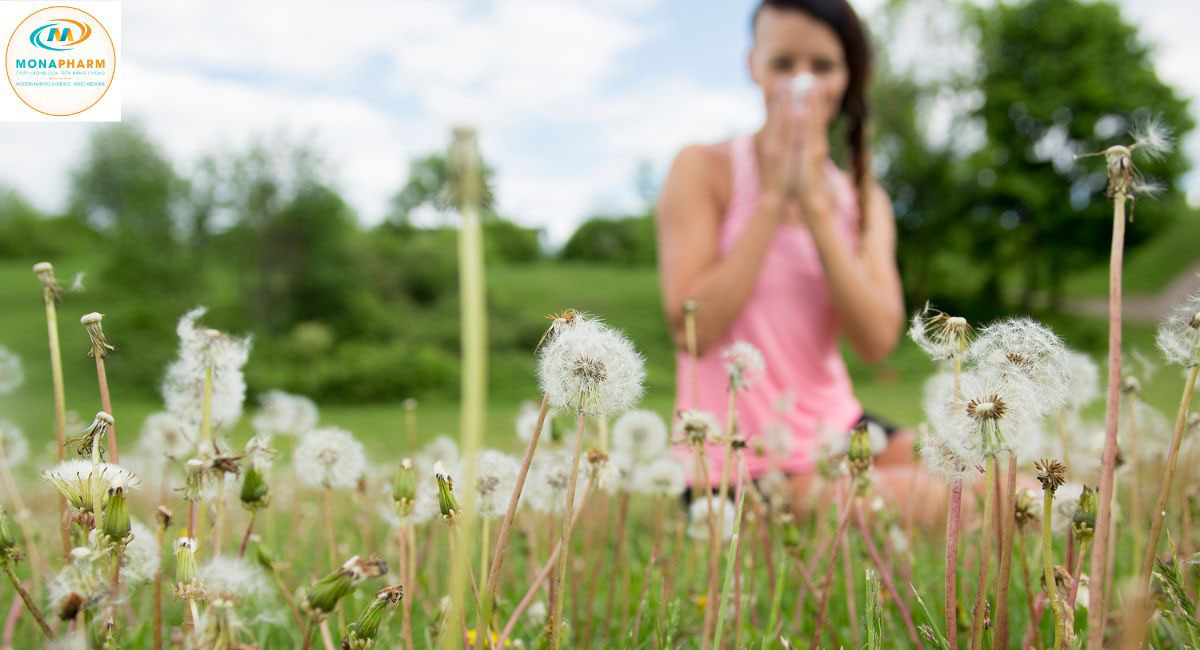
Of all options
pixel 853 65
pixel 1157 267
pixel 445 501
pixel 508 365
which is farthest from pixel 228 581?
pixel 1157 267

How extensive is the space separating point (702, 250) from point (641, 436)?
1.71 m

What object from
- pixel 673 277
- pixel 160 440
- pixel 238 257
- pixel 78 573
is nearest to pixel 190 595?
pixel 78 573

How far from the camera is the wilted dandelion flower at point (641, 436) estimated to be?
1.64 m

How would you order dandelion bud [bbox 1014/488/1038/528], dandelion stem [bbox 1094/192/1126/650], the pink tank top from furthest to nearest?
1. the pink tank top
2. dandelion bud [bbox 1014/488/1038/528]
3. dandelion stem [bbox 1094/192/1126/650]

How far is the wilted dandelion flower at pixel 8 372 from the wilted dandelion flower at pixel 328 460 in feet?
1.46

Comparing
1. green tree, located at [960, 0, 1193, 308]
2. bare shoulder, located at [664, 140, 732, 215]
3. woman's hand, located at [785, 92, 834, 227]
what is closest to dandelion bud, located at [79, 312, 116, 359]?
woman's hand, located at [785, 92, 834, 227]

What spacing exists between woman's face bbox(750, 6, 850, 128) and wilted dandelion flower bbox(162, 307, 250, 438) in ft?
8.02

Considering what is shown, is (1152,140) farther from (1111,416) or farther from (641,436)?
(641,436)

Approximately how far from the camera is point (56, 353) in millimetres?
834

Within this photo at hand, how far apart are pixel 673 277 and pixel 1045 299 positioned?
26559mm

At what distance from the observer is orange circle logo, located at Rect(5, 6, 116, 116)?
1.55 metres

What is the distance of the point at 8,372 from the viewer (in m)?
1.27

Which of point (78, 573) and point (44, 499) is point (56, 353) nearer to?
point (78, 573)

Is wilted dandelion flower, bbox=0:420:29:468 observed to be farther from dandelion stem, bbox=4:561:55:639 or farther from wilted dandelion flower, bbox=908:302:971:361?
wilted dandelion flower, bbox=908:302:971:361
